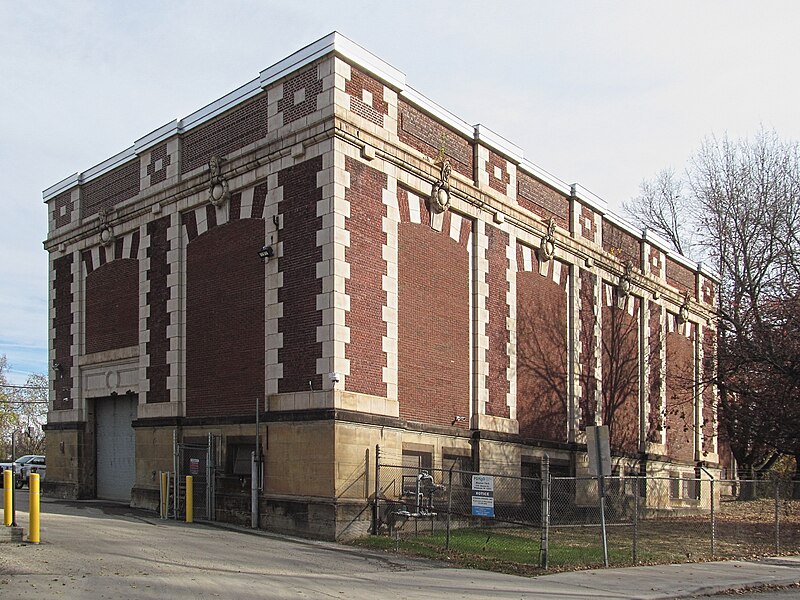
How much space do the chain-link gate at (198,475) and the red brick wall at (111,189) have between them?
8668 millimetres

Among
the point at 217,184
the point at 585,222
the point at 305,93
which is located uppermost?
the point at 305,93

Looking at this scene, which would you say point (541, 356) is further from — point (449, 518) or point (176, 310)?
point (176, 310)

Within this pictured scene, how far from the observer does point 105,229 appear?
28.1 m

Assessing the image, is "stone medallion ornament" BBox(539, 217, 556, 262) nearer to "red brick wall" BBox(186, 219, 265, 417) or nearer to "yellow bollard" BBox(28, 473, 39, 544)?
"red brick wall" BBox(186, 219, 265, 417)

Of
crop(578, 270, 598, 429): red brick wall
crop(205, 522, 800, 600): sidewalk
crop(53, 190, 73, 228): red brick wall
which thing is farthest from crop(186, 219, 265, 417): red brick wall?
crop(578, 270, 598, 429): red brick wall

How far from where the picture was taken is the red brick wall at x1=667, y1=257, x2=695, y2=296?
1594 inches

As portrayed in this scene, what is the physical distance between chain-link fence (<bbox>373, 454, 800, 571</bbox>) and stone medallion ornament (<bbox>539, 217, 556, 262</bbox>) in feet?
24.5

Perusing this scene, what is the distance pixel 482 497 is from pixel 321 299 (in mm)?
5829

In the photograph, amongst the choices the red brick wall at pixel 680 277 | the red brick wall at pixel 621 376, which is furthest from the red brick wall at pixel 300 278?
the red brick wall at pixel 680 277

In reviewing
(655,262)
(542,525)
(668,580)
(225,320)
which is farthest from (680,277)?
(542,525)

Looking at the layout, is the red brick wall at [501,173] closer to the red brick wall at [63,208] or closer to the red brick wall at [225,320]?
the red brick wall at [225,320]

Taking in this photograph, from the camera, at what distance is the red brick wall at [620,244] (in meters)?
34.2

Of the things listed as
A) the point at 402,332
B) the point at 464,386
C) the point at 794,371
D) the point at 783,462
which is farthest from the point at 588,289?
the point at 783,462

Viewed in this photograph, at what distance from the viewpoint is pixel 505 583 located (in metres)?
14.7
